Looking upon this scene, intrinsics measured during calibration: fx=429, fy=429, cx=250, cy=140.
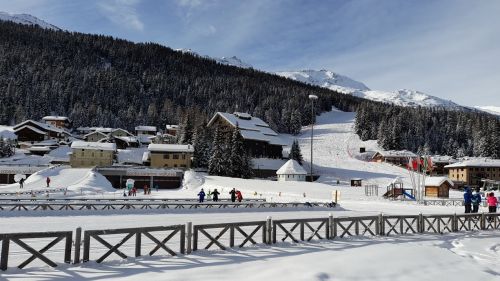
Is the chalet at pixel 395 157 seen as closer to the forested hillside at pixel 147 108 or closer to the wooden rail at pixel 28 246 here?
the forested hillside at pixel 147 108

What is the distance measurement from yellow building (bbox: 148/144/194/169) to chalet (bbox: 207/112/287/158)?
487 inches

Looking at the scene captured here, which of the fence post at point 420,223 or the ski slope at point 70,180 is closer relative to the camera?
the fence post at point 420,223

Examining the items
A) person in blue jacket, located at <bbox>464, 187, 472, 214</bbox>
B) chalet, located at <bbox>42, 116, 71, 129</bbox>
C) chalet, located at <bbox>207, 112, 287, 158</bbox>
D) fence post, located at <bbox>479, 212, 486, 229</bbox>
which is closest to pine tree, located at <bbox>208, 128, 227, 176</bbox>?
chalet, located at <bbox>207, 112, 287, 158</bbox>

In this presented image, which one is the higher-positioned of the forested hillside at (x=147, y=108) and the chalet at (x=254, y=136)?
the forested hillside at (x=147, y=108)

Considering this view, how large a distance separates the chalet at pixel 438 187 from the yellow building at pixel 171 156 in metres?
42.3

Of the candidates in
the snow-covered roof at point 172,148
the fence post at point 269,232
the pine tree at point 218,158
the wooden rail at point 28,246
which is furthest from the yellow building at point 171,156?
the wooden rail at point 28,246

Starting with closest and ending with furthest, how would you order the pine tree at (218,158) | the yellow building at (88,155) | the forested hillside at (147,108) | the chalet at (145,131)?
1. the pine tree at (218,158)
2. the yellow building at (88,155)
3. the chalet at (145,131)
4. the forested hillside at (147,108)

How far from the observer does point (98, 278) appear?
37.9 feet

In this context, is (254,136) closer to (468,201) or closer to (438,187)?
(438,187)

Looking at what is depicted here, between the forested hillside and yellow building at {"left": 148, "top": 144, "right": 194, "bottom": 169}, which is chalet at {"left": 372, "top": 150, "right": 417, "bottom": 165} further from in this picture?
yellow building at {"left": 148, "top": 144, "right": 194, "bottom": 169}

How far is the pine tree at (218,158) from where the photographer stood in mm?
74000

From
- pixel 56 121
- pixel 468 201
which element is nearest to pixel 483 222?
pixel 468 201

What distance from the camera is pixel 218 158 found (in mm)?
74562

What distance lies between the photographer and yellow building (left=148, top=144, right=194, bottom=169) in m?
82.4
